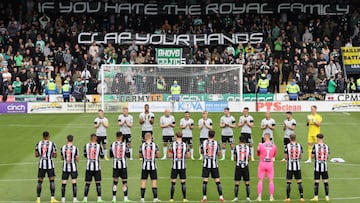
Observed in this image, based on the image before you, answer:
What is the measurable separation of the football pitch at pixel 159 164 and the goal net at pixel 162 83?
127 cm

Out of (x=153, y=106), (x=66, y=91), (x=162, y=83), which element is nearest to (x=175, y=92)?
(x=162, y=83)

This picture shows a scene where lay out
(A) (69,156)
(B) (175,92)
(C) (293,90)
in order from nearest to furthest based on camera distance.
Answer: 1. (A) (69,156)
2. (B) (175,92)
3. (C) (293,90)

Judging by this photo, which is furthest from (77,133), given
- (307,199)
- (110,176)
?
(307,199)

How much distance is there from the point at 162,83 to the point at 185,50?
7195mm

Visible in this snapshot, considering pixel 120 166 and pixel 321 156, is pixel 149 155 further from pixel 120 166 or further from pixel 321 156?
pixel 321 156

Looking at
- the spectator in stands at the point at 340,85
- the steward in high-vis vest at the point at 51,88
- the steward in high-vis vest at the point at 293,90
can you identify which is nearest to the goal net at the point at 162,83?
the steward in high-vis vest at the point at 293,90

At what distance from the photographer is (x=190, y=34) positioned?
5231 cm

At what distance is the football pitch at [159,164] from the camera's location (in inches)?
1009

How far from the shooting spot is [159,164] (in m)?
30.2

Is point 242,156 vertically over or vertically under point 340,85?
under

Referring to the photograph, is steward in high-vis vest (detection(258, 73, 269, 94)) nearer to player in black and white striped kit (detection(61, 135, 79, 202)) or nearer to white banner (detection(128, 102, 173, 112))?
white banner (detection(128, 102, 173, 112))

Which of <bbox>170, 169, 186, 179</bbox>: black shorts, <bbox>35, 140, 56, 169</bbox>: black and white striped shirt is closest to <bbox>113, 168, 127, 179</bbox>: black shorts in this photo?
<bbox>170, 169, 186, 179</bbox>: black shorts

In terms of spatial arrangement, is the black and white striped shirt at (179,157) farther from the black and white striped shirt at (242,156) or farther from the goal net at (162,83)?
the goal net at (162,83)

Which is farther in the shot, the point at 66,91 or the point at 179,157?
the point at 66,91
